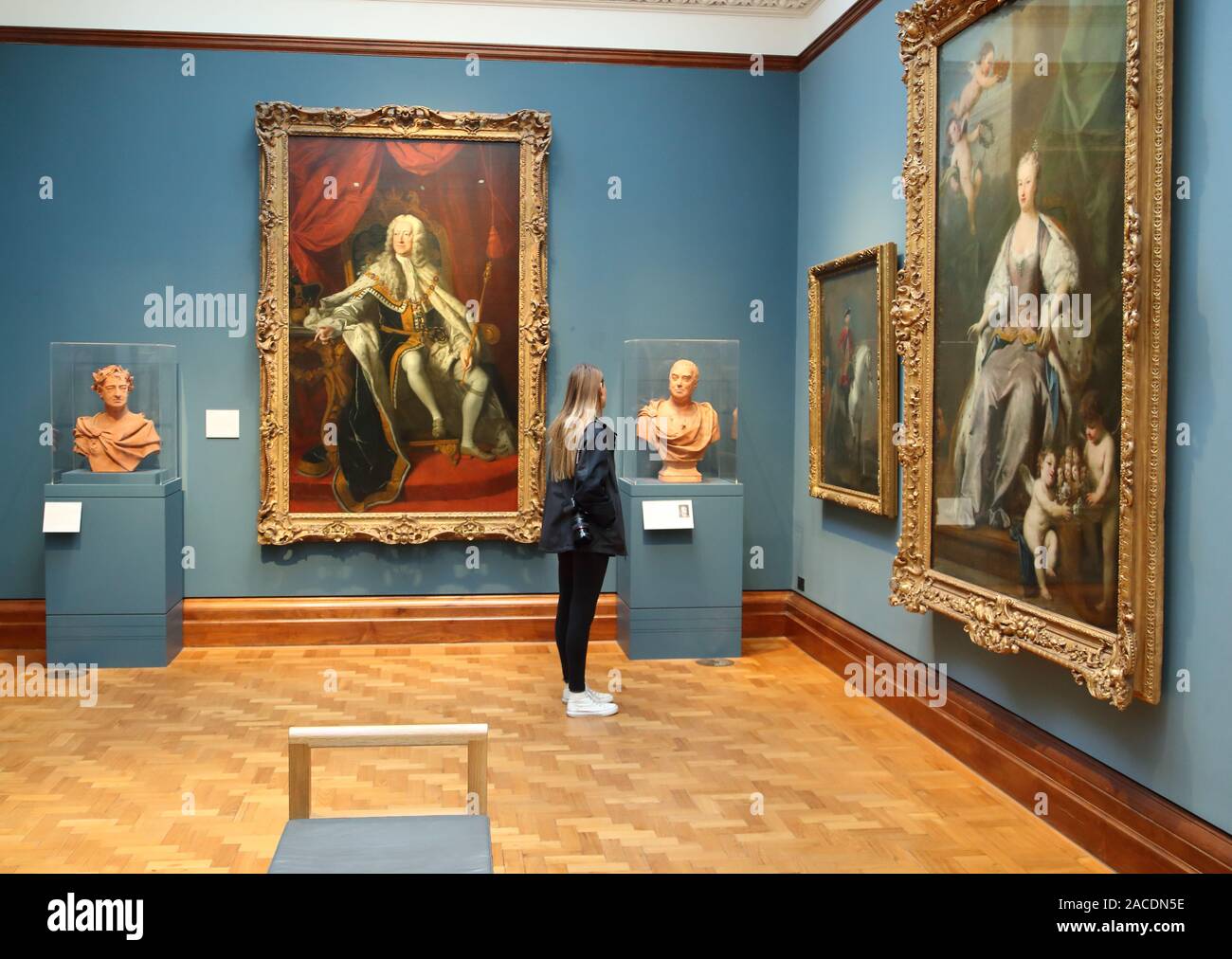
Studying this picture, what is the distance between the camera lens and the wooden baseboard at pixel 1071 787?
4875mm

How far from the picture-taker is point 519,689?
8.66 m

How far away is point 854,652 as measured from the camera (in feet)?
29.3

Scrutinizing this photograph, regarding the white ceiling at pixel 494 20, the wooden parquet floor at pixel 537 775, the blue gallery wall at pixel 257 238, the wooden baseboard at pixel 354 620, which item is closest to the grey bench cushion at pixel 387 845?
the wooden parquet floor at pixel 537 775

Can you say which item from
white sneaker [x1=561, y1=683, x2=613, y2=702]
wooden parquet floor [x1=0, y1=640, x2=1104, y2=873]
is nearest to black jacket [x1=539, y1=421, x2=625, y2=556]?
white sneaker [x1=561, y1=683, x2=613, y2=702]

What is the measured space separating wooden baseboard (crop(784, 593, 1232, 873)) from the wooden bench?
293cm

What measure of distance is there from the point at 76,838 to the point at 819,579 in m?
6.25

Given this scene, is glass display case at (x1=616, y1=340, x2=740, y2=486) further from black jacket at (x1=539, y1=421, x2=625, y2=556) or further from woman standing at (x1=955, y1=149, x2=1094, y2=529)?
woman standing at (x1=955, y1=149, x2=1094, y2=529)

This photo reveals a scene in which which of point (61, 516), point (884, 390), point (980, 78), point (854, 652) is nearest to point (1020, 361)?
point (980, 78)

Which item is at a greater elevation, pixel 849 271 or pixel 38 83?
pixel 38 83

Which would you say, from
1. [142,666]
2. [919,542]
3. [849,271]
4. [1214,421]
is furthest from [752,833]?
[142,666]

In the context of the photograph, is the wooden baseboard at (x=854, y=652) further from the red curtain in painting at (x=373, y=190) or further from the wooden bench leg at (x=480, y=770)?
the wooden bench leg at (x=480, y=770)

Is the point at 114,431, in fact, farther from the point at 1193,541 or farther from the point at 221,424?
the point at 1193,541

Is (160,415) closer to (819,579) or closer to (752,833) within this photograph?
(819,579)

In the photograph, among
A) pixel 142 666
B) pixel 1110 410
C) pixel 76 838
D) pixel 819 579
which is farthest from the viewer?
pixel 819 579
